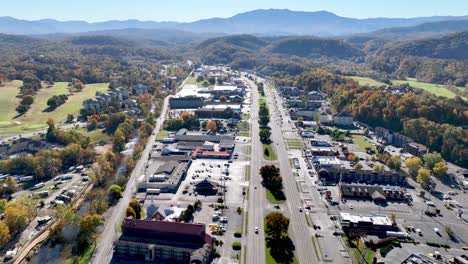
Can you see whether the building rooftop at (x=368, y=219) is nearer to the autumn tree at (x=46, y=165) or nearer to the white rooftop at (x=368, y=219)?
the white rooftop at (x=368, y=219)

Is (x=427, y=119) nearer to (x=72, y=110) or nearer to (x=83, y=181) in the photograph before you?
(x=83, y=181)

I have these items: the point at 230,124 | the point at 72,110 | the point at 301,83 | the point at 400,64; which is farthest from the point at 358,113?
the point at 400,64

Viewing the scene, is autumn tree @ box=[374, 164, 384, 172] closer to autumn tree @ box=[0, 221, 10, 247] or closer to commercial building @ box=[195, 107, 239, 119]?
commercial building @ box=[195, 107, 239, 119]

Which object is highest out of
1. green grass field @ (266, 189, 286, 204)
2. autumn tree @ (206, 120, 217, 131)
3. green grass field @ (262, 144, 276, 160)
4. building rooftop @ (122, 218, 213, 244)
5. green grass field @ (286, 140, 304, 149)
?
building rooftop @ (122, 218, 213, 244)

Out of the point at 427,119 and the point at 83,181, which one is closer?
the point at 83,181

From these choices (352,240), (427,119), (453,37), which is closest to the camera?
(352,240)

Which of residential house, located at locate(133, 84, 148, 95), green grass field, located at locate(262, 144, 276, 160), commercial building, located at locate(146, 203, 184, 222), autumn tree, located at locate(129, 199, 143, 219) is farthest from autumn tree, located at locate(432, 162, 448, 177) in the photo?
residential house, located at locate(133, 84, 148, 95)
